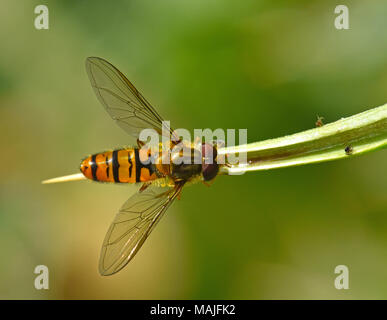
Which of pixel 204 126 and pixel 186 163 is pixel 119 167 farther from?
pixel 204 126

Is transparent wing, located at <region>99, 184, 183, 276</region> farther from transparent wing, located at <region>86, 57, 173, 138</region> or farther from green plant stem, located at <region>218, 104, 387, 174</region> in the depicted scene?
green plant stem, located at <region>218, 104, 387, 174</region>

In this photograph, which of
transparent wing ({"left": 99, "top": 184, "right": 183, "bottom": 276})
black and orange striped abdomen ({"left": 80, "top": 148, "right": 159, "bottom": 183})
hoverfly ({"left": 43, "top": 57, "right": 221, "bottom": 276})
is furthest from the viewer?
black and orange striped abdomen ({"left": 80, "top": 148, "right": 159, "bottom": 183})

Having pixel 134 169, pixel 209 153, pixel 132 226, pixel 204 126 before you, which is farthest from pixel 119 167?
pixel 204 126

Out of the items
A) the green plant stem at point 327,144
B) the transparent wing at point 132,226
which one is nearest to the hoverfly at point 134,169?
the transparent wing at point 132,226

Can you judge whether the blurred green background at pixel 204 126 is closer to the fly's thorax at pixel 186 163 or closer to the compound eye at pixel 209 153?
the fly's thorax at pixel 186 163

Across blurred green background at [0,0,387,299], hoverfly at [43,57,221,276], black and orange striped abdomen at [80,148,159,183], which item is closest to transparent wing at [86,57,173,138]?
hoverfly at [43,57,221,276]

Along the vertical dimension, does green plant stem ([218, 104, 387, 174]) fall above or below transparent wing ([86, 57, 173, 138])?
below
